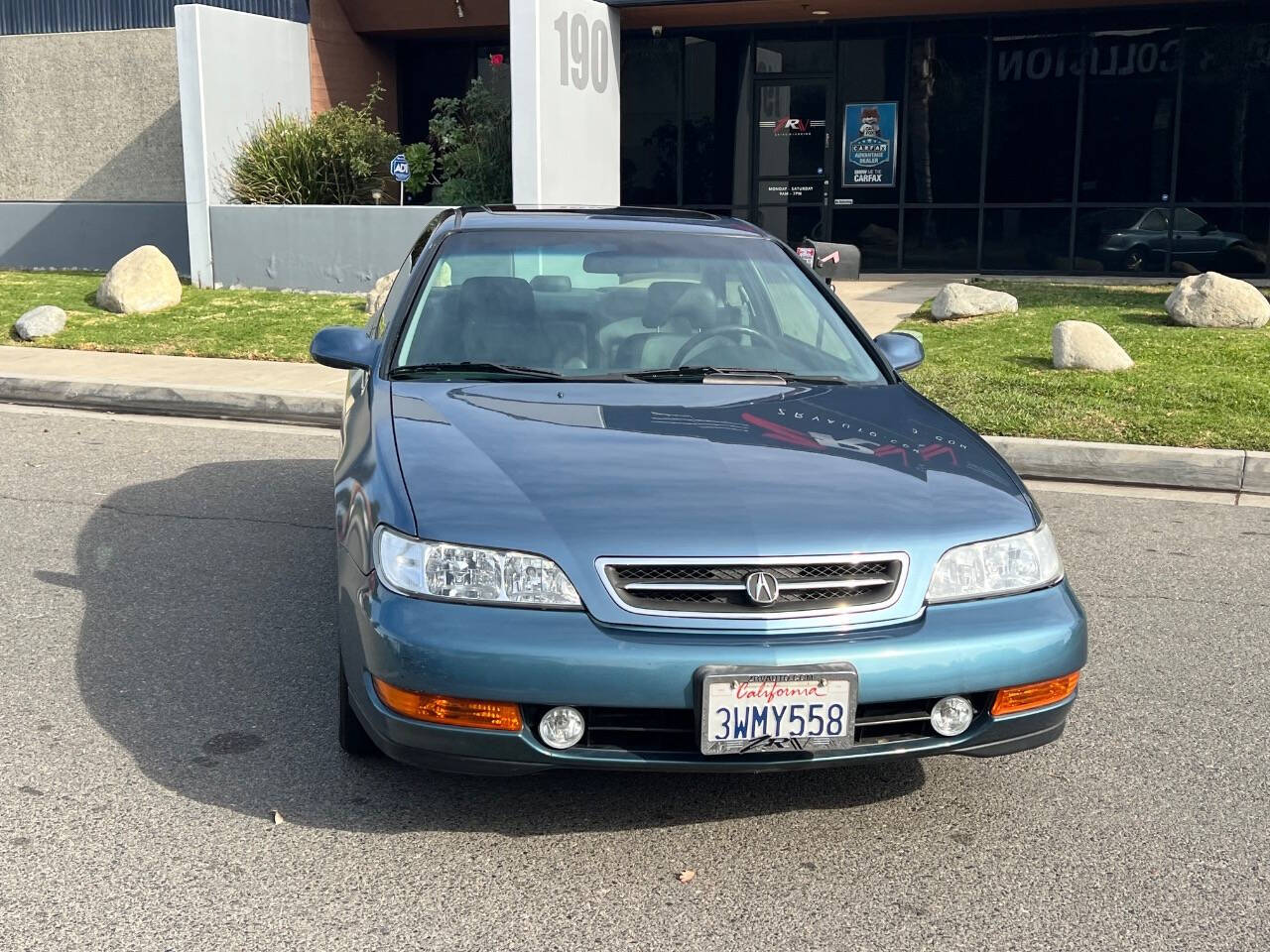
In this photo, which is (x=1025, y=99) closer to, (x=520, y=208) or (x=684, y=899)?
(x=520, y=208)

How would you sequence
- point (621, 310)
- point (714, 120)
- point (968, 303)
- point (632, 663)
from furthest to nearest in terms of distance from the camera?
point (714, 120) < point (968, 303) < point (621, 310) < point (632, 663)

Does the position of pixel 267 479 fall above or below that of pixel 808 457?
below

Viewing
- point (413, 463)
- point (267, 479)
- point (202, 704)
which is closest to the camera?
point (413, 463)

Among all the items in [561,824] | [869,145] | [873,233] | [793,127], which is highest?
[793,127]

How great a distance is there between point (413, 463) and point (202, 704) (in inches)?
53.4

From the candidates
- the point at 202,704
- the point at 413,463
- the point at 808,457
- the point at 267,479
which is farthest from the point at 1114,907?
the point at 267,479

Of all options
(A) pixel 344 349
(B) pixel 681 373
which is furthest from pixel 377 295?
(B) pixel 681 373

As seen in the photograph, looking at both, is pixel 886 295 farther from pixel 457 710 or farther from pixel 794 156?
pixel 457 710

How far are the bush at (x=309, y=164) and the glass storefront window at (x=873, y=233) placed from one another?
258 inches

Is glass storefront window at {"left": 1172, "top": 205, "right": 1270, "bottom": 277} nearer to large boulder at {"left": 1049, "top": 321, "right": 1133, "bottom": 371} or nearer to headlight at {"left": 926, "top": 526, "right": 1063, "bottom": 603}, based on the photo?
large boulder at {"left": 1049, "top": 321, "right": 1133, "bottom": 371}

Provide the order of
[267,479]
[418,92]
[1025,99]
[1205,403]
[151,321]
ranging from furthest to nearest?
1. [418,92]
2. [1025,99]
3. [151,321]
4. [1205,403]
5. [267,479]

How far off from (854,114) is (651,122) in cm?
300

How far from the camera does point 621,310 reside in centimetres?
486

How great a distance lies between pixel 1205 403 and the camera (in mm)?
9125
